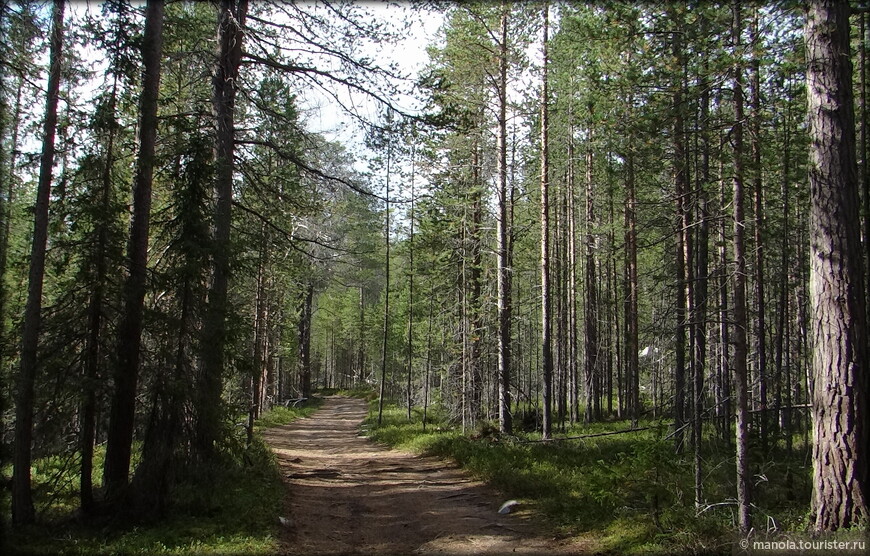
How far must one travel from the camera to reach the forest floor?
6691 millimetres

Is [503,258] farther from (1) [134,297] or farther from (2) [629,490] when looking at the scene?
(1) [134,297]

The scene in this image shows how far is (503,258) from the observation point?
1445 centimetres

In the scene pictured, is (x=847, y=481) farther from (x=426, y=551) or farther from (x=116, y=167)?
(x=116, y=167)

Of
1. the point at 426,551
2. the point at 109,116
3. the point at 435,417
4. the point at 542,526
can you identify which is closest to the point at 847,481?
the point at 542,526

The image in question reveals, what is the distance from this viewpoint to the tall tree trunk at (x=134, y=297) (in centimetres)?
716

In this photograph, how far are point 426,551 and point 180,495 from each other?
347 cm

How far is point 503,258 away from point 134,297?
31.1 ft

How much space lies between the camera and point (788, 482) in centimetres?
1032

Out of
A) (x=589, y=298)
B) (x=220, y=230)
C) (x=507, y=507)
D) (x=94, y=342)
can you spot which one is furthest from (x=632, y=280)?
(x=94, y=342)

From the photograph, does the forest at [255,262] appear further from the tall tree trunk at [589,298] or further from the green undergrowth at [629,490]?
the tall tree trunk at [589,298]

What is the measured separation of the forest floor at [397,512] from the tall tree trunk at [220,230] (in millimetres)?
1895

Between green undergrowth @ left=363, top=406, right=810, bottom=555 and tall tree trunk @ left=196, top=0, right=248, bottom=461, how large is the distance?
16.5 ft

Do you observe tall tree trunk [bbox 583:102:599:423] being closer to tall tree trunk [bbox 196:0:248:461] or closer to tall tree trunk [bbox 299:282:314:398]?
tall tree trunk [bbox 196:0:248:461]

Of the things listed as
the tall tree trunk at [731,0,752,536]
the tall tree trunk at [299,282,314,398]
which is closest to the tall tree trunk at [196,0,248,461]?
the tall tree trunk at [731,0,752,536]
